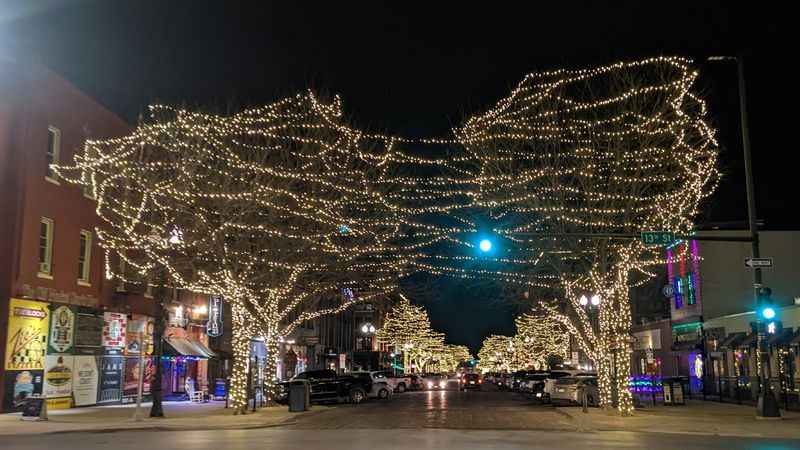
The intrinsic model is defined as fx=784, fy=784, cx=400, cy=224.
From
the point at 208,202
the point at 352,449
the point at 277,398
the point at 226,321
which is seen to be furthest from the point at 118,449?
the point at 226,321

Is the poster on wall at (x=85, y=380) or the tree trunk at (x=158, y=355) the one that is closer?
the tree trunk at (x=158, y=355)

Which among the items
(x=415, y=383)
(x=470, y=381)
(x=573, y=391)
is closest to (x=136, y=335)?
(x=573, y=391)

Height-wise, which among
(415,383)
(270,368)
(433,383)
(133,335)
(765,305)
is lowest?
(433,383)

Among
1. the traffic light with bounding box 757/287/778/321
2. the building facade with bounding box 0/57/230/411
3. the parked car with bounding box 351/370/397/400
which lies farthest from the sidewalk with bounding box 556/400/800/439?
the parked car with bounding box 351/370/397/400

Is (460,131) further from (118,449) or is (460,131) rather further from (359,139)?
(118,449)

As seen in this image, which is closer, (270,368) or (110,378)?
(270,368)

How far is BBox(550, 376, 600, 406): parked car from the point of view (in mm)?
33184

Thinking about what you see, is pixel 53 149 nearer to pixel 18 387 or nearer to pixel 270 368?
pixel 18 387

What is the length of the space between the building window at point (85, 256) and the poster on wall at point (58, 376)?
3242mm

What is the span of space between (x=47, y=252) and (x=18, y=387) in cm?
504

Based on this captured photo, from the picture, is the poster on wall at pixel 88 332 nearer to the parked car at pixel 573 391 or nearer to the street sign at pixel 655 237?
the parked car at pixel 573 391

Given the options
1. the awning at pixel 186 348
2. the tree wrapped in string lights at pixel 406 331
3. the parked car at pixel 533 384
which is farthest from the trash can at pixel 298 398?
the tree wrapped in string lights at pixel 406 331

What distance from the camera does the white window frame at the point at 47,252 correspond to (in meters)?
27.9

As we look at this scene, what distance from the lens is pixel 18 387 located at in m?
26.2
